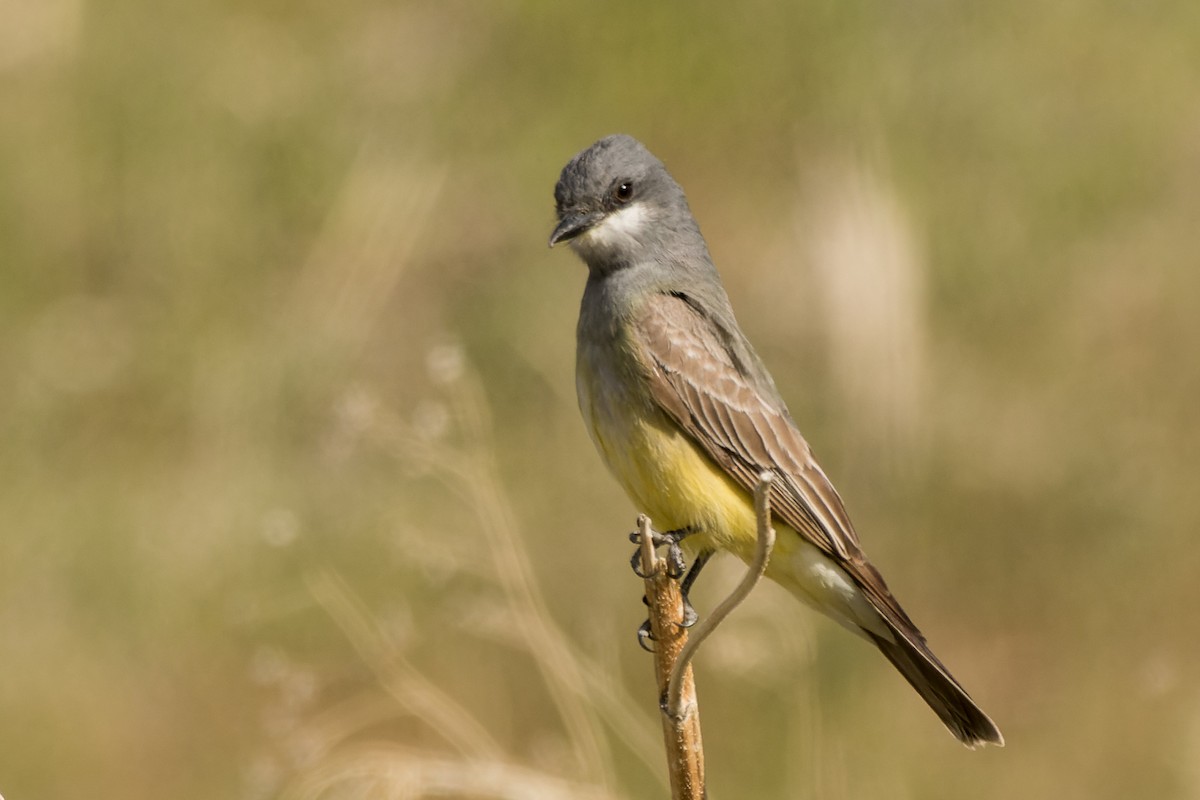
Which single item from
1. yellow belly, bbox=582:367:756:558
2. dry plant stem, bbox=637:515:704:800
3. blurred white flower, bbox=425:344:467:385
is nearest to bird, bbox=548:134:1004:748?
yellow belly, bbox=582:367:756:558

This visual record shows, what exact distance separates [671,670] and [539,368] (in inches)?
161

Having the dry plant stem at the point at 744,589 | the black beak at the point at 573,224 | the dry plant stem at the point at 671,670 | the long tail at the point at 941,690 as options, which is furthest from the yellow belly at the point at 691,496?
the dry plant stem at the point at 744,589

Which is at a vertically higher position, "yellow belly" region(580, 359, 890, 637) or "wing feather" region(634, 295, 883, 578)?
"wing feather" region(634, 295, 883, 578)

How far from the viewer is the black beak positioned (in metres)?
4.89

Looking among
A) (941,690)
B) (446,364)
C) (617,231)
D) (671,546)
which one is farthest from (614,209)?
(941,690)

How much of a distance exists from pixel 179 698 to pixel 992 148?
4.57m

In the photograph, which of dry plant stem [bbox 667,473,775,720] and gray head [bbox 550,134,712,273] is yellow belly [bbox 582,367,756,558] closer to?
gray head [bbox 550,134,712,273]

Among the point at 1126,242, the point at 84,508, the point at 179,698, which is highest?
Result: the point at 1126,242

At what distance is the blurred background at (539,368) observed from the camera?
6.31m

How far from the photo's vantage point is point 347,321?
7.64 m

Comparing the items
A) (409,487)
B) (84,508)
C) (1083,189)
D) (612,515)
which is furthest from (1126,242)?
(84,508)

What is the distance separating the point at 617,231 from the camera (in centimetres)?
502

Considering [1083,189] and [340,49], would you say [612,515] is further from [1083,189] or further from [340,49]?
[340,49]

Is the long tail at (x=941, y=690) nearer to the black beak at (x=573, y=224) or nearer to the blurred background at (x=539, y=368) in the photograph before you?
the blurred background at (x=539, y=368)
